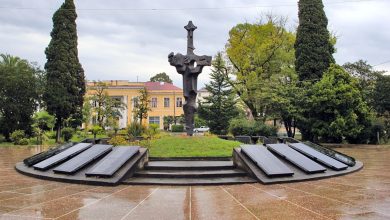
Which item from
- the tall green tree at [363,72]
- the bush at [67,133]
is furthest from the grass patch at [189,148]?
the tall green tree at [363,72]

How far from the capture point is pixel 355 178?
9.23 meters

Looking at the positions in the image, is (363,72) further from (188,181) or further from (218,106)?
(188,181)

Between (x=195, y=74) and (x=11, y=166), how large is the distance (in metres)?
7.46

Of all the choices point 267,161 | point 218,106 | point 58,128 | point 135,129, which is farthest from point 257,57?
point 267,161

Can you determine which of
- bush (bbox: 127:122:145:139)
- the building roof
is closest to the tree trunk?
bush (bbox: 127:122:145:139)

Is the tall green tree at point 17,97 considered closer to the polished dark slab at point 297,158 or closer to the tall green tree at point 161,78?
the polished dark slab at point 297,158

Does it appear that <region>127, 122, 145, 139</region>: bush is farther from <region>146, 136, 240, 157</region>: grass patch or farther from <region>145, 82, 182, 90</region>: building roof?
<region>145, 82, 182, 90</region>: building roof

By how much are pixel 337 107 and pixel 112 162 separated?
1735cm

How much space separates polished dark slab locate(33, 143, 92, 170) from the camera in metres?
9.97

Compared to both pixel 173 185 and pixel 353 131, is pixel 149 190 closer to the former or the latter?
pixel 173 185

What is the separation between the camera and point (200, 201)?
6797 millimetres

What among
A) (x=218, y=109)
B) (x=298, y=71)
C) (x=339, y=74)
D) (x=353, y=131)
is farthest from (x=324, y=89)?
(x=218, y=109)

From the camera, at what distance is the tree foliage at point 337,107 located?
73.2ft

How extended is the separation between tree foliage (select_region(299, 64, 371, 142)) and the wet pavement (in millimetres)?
14157
